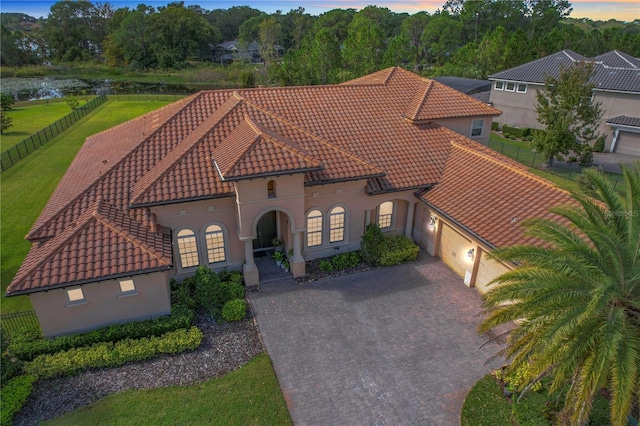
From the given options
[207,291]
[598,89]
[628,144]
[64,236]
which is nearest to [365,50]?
[598,89]

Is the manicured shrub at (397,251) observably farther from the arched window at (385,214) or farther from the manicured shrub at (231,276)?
the manicured shrub at (231,276)

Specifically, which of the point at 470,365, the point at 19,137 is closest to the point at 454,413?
the point at 470,365

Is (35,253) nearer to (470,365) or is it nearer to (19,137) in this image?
(470,365)

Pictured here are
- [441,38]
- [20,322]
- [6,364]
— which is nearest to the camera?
[6,364]

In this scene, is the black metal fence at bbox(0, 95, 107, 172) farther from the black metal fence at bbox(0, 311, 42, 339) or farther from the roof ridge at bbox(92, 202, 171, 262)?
the roof ridge at bbox(92, 202, 171, 262)

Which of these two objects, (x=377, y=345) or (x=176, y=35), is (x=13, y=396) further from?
(x=176, y=35)

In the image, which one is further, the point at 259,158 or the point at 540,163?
the point at 540,163
